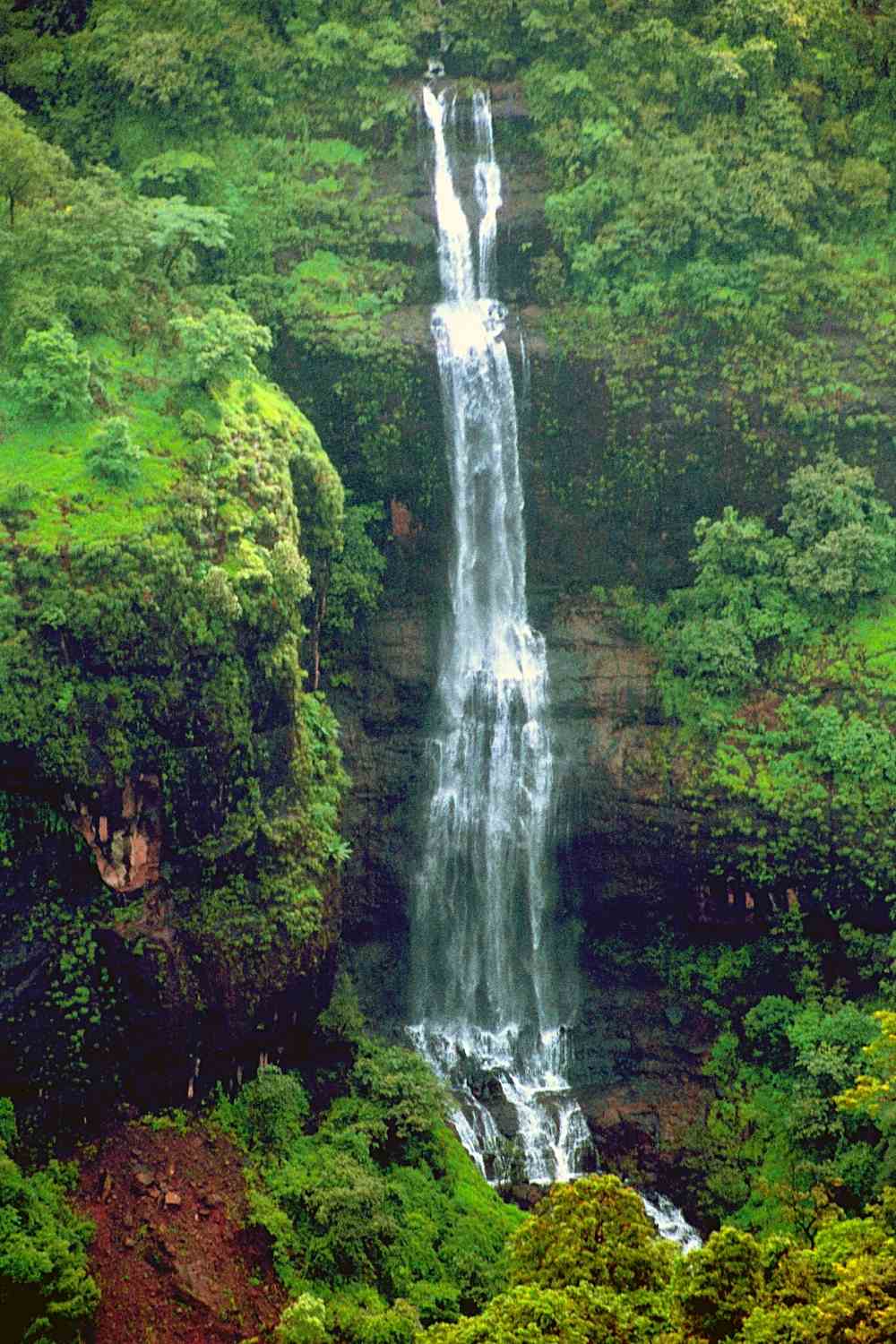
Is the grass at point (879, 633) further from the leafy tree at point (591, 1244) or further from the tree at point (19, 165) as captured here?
the tree at point (19, 165)

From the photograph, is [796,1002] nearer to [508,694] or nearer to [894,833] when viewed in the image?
[894,833]

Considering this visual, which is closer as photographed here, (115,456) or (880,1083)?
(880,1083)

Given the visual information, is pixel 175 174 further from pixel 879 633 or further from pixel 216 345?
pixel 879 633

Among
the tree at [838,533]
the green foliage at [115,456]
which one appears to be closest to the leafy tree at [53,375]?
the green foliage at [115,456]

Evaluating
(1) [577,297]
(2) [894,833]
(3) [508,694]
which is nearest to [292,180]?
(1) [577,297]

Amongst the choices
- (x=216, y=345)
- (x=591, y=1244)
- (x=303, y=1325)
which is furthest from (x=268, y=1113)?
(x=216, y=345)

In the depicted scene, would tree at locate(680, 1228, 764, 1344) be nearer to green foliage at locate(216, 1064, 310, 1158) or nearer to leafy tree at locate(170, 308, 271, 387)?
green foliage at locate(216, 1064, 310, 1158)
